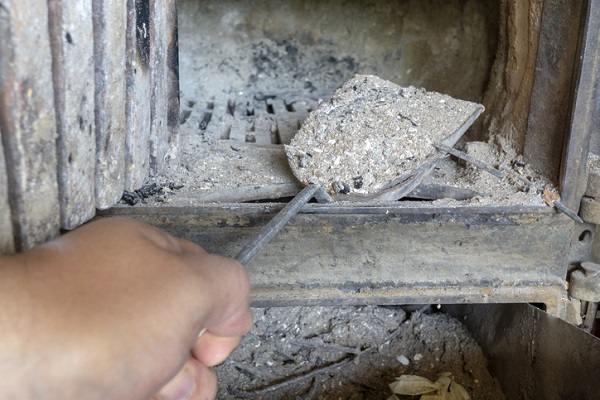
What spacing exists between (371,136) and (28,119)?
0.97m

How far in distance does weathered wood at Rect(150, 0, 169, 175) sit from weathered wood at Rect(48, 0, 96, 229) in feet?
1.23

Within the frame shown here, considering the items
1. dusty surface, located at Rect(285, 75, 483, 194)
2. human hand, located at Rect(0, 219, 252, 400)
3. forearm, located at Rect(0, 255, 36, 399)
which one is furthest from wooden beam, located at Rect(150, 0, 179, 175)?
forearm, located at Rect(0, 255, 36, 399)

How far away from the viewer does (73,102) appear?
130cm

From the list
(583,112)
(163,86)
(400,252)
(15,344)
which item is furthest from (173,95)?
(15,344)

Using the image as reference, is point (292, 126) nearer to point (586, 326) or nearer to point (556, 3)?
point (556, 3)

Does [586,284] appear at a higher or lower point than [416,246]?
lower

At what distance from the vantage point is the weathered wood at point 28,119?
1069 mm

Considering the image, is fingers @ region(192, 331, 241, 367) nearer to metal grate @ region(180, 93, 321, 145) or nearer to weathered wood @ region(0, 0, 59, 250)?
weathered wood @ region(0, 0, 59, 250)

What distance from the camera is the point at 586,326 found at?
2.12 meters

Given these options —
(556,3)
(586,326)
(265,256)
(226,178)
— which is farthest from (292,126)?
(586,326)

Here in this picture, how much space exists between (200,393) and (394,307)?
1449 mm

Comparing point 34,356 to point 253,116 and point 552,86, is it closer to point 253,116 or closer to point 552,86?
point 552,86

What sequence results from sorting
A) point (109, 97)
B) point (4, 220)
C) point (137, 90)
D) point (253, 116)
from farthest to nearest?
point (253, 116), point (137, 90), point (109, 97), point (4, 220)

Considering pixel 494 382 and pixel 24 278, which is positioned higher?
pixel 24 278
